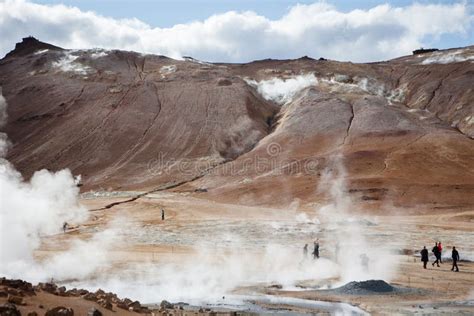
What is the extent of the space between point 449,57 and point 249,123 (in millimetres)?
50747

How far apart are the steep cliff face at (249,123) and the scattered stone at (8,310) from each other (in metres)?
65.7

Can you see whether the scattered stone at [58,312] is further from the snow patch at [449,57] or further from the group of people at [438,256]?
the snow patch at [449,57]

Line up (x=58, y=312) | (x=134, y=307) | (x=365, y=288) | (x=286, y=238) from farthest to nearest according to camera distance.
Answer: (x=286, y=238), (x=365, y=288), (x=134, y=307), (x=58, y=312)

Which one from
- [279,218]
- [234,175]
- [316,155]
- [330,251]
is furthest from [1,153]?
[330,251]

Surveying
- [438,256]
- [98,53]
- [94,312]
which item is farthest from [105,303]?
[98,53]

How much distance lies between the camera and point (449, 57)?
138250mm

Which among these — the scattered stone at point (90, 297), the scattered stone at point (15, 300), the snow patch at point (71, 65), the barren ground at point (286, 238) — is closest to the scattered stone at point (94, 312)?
the scattered stone at point (15, 300)

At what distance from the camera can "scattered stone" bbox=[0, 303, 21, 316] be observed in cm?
1396

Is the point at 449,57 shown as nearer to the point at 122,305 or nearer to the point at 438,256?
the point at 438,256

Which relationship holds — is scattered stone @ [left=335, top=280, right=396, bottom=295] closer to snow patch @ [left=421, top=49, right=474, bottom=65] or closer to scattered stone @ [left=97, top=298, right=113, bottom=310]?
scattered stone @ [left=97, top=298, right=113, bottom=310]

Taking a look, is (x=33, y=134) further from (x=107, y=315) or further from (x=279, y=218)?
(x=107, y=315)

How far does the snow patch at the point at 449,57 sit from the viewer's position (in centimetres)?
13415

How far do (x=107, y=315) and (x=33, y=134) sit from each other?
105m

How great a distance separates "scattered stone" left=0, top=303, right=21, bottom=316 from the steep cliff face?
65659mm
